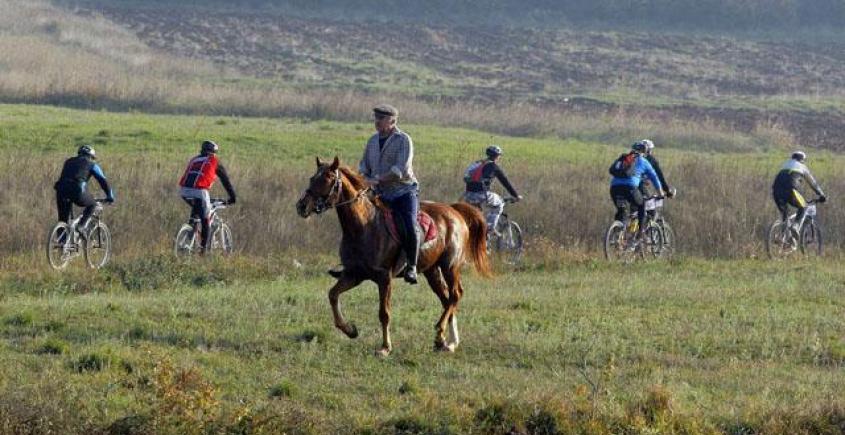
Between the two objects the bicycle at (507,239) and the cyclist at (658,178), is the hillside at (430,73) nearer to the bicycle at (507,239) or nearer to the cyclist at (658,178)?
the cyclist at (658,178)

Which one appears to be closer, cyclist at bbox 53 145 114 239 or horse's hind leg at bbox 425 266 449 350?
horse's hind leg at bbox 425 266 449 350

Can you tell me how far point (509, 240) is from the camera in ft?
79.9

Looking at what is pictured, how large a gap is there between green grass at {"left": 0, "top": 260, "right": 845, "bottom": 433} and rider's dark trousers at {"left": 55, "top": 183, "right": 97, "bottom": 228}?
2.79 m

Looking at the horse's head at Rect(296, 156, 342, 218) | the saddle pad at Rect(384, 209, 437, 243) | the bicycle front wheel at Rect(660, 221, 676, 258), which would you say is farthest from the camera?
the bicycle front wheel at Rect(660, 221, 676, 258)

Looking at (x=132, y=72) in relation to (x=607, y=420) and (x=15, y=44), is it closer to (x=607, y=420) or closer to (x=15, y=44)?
(x=15, y=44)

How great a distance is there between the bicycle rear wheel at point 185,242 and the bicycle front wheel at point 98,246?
1015mm

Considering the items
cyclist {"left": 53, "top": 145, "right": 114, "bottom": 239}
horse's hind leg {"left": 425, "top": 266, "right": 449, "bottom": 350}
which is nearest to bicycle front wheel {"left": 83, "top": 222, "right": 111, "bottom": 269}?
cyclist {"left": 53, "top": 145, "right": 114, "bottom": 239}

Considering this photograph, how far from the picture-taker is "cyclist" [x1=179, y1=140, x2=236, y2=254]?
880 inches

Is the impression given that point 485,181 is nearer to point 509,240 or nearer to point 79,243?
point 509,240

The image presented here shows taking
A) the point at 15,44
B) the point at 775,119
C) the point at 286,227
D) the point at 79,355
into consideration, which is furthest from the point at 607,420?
the point at 15,44

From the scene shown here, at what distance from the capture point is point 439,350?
14242 mm

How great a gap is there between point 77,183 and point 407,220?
855 centimetres

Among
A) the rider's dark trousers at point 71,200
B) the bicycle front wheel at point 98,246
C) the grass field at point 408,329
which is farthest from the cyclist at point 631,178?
the rider's dark trousers at point 71,200

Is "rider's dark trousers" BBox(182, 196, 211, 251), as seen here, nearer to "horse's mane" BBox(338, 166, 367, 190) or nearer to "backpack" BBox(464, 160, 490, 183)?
"backpack" BBox(464, 160, 490, 183)
